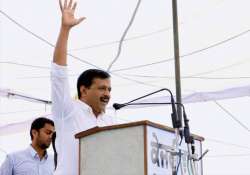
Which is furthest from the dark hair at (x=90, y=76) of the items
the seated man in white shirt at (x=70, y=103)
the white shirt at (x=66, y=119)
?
the white shirt at (x=66, y=119)

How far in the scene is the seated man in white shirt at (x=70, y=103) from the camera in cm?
218

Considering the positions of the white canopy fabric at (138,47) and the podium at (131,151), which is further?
the white canopy fabric at (138,47)

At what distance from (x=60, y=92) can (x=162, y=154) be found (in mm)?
603

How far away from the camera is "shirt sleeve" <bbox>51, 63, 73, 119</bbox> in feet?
7.25

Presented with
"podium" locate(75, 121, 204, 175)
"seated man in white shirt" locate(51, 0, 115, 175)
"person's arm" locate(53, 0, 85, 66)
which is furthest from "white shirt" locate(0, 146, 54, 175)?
"podium" locate(75, 121, 204, 175)

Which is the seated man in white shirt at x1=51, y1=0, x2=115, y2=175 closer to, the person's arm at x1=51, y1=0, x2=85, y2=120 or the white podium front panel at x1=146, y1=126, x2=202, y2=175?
the person's arm at x1=51, y1=0, x2=85, y2=120

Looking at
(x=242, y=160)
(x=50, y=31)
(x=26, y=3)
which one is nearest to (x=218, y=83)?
(x=50, y=31)

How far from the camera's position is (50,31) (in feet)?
14.3

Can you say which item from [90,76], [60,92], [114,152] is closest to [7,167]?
[90,76]

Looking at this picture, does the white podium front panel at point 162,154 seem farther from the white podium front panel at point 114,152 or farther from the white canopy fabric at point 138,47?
the white canopy fabric at point 138,47

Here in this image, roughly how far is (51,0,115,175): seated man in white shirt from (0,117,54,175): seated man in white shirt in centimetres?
144

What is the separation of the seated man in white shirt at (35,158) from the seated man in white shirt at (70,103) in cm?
144

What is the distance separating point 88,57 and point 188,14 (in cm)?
105

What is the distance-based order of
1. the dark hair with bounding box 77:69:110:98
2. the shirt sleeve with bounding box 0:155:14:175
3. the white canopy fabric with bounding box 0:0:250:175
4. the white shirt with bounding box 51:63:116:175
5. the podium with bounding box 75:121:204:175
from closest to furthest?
1. the podium with bounding box 75:121:204:175
2. the white shirt with bounding box 51:63:116:175
3. the dark hair with bounding box 77:69:110:98
4. the shirt sleeve with bounding box 0:155:14:175
5. the white canopy fabric with bounding box 0:0:250:175
